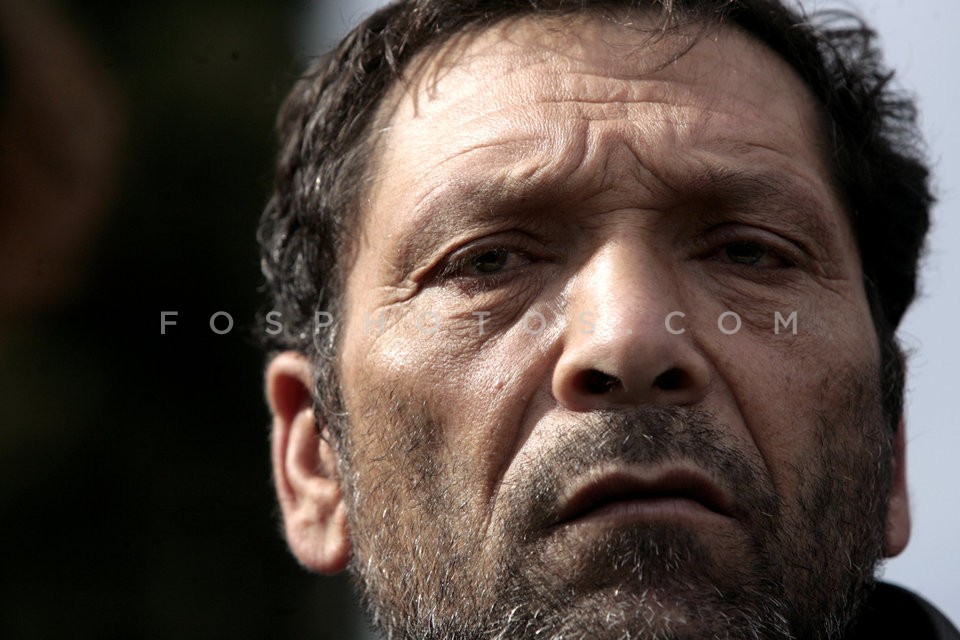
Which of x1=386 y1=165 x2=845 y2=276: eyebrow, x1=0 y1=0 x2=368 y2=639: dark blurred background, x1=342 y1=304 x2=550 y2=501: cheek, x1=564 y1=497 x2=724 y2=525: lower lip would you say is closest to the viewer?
x1=564 y1=497 x2=724 y2=525: lower lip

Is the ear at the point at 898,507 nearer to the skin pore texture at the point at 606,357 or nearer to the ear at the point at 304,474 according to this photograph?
the skin pore texture at the point at 606,357

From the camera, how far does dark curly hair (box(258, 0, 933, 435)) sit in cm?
305

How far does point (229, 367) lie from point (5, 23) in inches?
72.7

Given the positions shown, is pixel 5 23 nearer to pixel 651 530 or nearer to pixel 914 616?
pixel 651 530

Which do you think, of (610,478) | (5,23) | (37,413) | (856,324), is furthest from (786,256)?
(37,413)

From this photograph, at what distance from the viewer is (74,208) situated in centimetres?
488

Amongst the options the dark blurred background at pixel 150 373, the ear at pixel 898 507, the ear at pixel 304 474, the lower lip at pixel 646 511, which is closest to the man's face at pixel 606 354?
the lower lip at pixel 646 511

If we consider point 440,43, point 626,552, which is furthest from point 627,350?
point 440,43

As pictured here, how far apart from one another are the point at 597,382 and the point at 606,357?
65 mm

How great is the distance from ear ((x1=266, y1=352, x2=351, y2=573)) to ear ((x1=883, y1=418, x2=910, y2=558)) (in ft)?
4.59

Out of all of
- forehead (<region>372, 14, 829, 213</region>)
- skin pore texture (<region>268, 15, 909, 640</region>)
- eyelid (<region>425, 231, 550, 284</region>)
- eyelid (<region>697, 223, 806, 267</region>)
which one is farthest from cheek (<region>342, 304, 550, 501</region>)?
eyelid (<region>697, 223, 806, 267</region>)

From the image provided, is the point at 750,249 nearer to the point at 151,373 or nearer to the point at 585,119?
the point at 585,119

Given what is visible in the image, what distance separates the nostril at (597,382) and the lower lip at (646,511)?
22cm

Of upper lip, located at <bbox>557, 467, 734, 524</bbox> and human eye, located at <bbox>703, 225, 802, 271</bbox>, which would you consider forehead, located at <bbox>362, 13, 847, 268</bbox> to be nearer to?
human eye, located at <bbox>703, 225, 802, 271</bbox>
